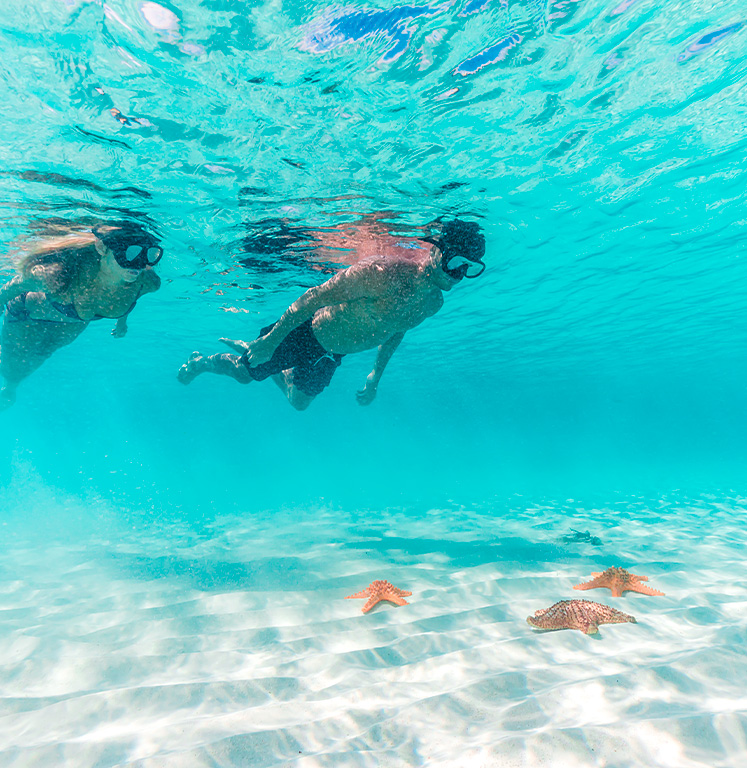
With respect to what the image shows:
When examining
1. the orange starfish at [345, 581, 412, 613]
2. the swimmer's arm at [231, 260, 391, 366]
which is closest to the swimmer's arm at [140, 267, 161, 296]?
the swimmer's arm at [231, 260, 391, 366]

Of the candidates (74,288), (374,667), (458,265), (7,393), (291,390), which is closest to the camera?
(374,667)

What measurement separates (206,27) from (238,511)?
24.5 m

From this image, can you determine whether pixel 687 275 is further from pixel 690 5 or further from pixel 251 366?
pixel 251 366

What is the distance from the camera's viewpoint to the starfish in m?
4.97

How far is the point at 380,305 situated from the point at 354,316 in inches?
21.6

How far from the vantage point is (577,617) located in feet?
16.4

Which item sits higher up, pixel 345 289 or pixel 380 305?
pixel 345 289

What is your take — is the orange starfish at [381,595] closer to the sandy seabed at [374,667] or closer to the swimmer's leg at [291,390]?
the sandy seabed at [374,667]

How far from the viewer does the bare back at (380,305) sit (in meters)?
5.83

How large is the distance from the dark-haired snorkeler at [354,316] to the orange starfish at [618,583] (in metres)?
4.74

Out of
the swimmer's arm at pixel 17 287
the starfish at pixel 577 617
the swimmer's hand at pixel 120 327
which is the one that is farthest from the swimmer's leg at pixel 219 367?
the starfish at pixel 577 617

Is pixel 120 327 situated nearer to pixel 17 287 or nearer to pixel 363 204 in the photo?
pixel 17 287

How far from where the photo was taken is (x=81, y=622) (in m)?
6.32

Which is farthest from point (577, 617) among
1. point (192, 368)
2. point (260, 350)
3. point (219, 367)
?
point (192, 368)
